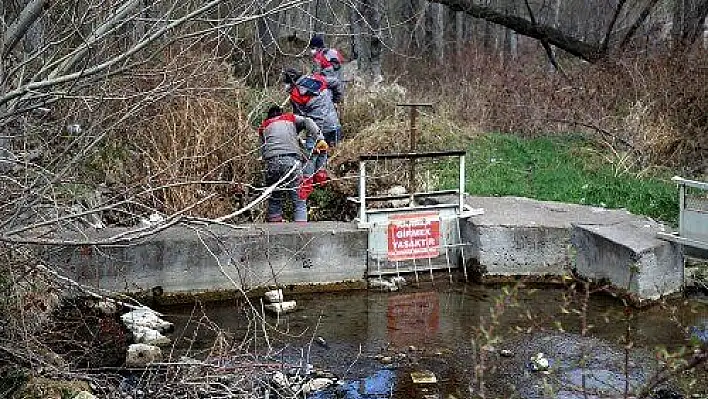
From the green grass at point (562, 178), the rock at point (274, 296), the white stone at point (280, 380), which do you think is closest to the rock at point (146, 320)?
the rock at point (274, 296)

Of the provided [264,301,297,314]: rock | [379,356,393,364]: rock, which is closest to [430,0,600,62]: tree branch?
[264,301,297,314]: rock

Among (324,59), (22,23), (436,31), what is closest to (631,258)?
(324,59)

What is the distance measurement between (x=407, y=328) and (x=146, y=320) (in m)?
2.54

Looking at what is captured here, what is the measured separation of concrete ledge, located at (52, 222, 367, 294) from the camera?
406 inches

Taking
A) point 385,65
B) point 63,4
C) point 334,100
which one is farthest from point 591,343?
point 385,65

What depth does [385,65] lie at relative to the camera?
82.5 feet

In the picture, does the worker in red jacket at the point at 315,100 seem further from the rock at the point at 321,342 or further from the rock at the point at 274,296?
the rock at the point at 321,342

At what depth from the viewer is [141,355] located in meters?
8.53

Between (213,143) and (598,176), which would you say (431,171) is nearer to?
(598,176)

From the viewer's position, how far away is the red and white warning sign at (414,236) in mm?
11417

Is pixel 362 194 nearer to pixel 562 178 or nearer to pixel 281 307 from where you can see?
pixel 281 307

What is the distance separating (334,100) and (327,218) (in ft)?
8.48

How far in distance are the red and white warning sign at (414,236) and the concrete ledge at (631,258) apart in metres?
1.62

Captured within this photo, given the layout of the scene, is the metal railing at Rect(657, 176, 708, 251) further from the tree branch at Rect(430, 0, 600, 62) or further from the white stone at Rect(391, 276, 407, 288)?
the tree branch at Rect(430, 0, 600, 62)
